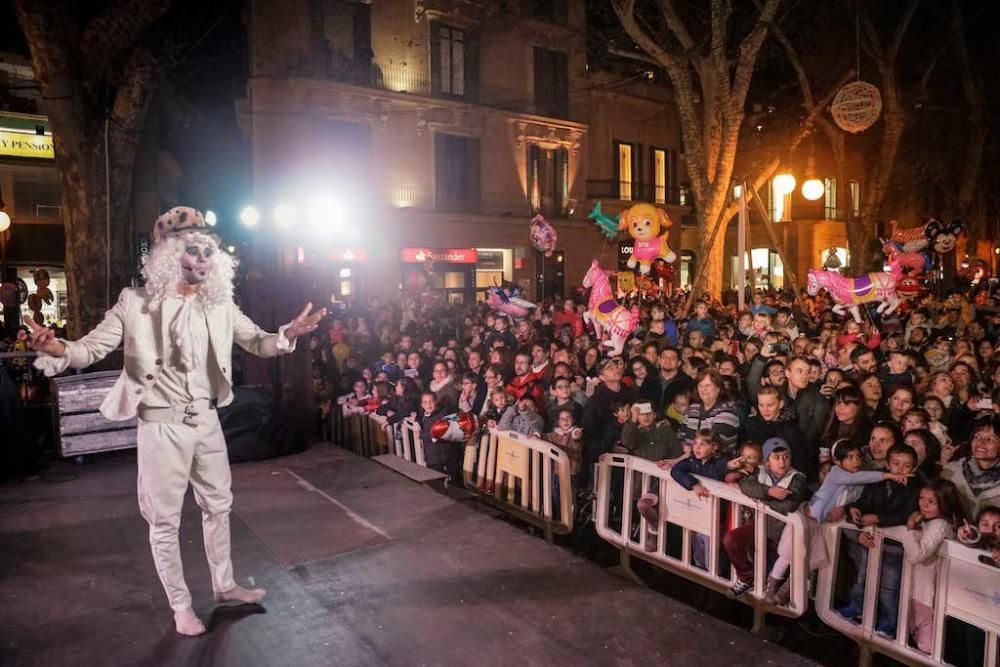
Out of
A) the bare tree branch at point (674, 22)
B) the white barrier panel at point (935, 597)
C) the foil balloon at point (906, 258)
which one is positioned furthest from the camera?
the bare tree branch at point (674, 22)

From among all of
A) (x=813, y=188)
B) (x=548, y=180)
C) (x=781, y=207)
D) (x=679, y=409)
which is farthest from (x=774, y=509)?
(x=781, y=207)

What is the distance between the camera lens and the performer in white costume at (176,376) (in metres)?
3.92

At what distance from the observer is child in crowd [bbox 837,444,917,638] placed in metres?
3.95

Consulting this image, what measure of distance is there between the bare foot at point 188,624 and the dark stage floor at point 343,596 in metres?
0.05

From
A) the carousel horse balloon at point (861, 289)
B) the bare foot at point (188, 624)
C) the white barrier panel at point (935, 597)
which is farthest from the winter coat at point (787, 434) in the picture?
the carousel horse balloon at point (861, 289)

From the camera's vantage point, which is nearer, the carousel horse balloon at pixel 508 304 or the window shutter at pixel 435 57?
the carousel horse balloon at pixel 508 304

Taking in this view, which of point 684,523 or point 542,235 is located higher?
point 542,235

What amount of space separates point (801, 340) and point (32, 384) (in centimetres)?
935

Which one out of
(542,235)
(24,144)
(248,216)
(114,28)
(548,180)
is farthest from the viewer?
(548,180)

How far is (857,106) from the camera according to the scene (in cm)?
1274

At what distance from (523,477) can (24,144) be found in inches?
862

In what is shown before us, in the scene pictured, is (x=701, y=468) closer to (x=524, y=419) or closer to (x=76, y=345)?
(x=524, y=419)

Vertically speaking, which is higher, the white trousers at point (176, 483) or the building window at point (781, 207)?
the building window at point (781, 207)

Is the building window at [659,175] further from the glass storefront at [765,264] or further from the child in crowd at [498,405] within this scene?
the child in crowd at [498,405]
